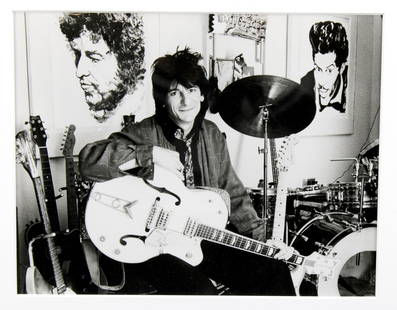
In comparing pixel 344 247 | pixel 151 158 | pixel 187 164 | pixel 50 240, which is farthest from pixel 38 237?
pixel 344 247

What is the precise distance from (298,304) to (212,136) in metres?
0.83

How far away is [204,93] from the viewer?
2.00 meters

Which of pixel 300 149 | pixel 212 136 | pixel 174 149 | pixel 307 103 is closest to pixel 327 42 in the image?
pixel 307 103

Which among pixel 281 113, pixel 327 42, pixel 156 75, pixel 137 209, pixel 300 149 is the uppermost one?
pixel 327 42

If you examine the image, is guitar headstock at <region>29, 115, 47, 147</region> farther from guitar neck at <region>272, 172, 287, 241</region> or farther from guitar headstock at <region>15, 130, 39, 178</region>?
guitar neck at <region>272, 172, 287, 241</region>

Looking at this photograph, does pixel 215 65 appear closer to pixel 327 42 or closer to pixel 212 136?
pixel 212 136

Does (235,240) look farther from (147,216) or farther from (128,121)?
(128,121)

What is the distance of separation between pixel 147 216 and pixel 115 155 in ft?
0.96

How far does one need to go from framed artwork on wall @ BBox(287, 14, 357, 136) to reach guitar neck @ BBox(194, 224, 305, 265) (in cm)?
53

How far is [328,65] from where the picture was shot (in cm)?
201

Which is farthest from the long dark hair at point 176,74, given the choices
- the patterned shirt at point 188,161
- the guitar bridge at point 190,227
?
the guitar bridge at point 190,227

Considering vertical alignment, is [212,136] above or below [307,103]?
below

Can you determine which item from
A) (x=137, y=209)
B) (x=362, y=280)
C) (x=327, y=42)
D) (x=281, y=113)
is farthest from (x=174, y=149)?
(x=362, y=280)

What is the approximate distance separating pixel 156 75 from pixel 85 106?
1.06 feet
